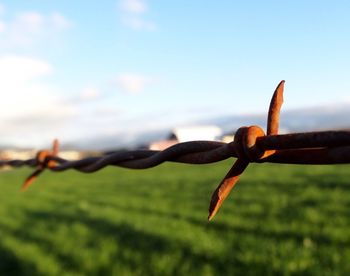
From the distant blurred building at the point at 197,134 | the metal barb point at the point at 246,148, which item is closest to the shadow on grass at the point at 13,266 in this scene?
the distant blurred building at the point at 197,134

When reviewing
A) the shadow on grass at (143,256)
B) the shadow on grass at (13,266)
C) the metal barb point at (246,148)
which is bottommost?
the shadow on grass at (13,266)

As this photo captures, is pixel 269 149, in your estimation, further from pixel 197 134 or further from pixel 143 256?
pixel 143 256

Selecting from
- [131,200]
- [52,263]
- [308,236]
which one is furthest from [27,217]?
[308,236]

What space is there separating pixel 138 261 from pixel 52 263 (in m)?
0.95

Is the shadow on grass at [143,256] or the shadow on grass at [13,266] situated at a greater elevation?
the shadow on grass at [143,256]

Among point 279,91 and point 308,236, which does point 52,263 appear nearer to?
point 308,236

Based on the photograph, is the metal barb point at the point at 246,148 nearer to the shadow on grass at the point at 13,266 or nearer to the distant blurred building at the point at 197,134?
the distant blurred building at the point at 197,134

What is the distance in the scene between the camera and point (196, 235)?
507cm

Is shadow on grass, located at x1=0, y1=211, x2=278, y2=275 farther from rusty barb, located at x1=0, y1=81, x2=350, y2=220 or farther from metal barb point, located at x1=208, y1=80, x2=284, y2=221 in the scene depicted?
metal barb point, located at x1=208, y1=80, x2=284, y2=221

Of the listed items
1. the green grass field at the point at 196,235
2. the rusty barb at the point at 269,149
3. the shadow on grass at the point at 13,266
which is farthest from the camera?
the shadow on grass at the point at 13,266

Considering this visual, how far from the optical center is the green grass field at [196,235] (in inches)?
156

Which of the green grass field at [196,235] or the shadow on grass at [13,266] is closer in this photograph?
the green grass field at [196,235]

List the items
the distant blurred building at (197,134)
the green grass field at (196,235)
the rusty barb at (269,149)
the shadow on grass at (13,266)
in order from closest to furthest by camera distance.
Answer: the rusty barb at (269,149) < the distant blurred building at (197,134) < the green grass field at (196,235) < the shadow on grass at (13,266)

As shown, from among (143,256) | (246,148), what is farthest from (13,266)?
(246,148)
